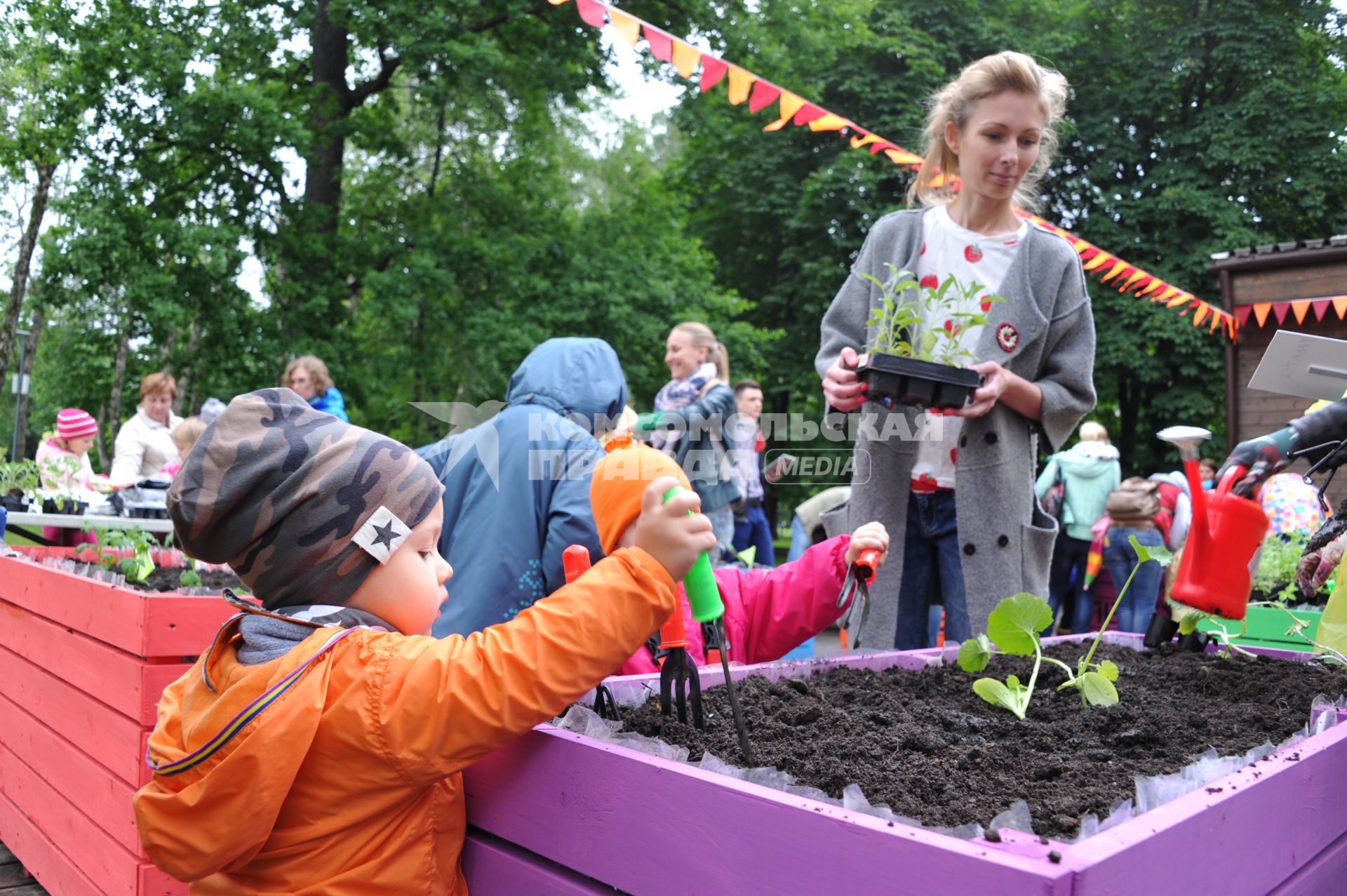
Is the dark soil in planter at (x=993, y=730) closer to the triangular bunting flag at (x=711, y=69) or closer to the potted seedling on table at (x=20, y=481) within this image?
the potted seedling on table at (x=20, y=481)

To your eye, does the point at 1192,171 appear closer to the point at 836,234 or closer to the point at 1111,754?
the point at 836,234

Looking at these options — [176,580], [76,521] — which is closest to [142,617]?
[176,580]

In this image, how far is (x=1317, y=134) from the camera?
15.2 m

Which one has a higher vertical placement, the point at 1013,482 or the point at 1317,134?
the point at 1317,134

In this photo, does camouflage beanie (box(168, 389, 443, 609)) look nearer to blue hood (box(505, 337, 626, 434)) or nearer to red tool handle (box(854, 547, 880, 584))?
red tool handle (box(854, 547, 880, 584))

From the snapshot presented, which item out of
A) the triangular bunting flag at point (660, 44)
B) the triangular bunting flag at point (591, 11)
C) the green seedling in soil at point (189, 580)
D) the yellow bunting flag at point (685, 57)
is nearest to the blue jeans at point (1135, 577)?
the yellow bunting flag at point (685, 57)

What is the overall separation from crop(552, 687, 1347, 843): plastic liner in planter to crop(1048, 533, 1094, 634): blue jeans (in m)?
5.94

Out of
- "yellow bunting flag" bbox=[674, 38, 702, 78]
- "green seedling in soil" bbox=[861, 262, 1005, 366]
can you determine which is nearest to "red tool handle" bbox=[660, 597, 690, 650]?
"green seedling in soil" bbox=[861, 262, 1005, 366]

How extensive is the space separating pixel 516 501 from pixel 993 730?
1241 millimetres

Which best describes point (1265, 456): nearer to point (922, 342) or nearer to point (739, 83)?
point (922, 342)

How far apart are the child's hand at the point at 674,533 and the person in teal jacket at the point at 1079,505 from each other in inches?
236

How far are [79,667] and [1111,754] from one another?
7.98 ft

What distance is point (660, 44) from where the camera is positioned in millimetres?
5879

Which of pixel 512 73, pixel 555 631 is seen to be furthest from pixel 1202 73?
pixel 555 631
